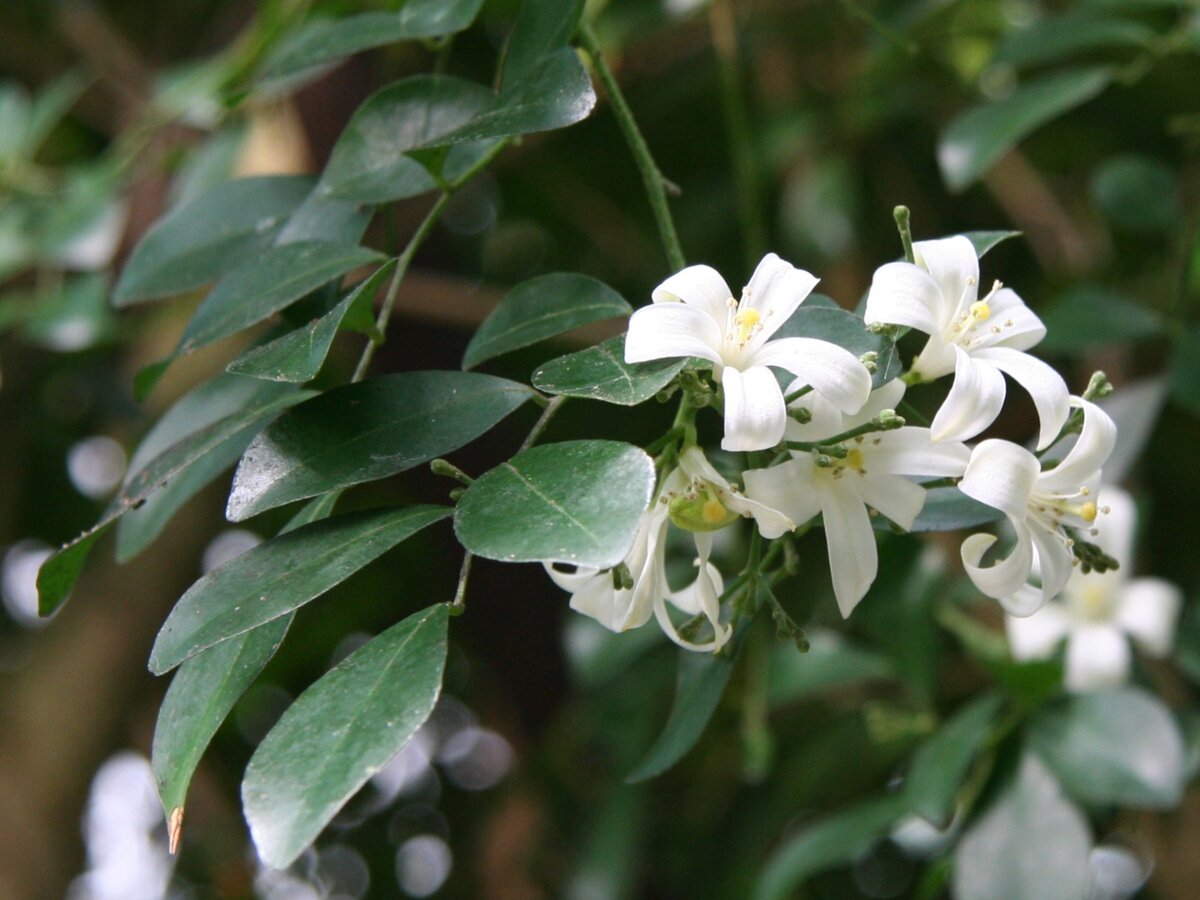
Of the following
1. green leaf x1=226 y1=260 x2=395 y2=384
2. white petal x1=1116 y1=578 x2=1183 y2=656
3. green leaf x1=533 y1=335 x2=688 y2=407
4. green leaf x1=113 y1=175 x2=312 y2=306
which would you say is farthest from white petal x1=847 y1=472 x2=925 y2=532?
white petal x1=1116 y1=578 x2=1183 y2=656

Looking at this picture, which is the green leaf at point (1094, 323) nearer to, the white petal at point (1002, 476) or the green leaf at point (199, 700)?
the white petal at point (1002, 476)

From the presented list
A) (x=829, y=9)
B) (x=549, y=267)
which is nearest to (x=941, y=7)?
(x=829, y=9)

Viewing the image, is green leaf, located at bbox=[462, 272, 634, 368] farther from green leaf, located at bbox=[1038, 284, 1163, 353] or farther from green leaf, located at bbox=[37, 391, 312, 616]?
green leaf, located at bbox=[1038, 284, 1163, 353]

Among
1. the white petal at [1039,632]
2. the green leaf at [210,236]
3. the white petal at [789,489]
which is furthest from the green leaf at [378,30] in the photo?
the white petal at [1039,632]

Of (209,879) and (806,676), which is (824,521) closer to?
(806,676)

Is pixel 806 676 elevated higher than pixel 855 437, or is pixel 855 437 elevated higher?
pixel 855 437

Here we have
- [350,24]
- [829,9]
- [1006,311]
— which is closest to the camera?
[1006,311]

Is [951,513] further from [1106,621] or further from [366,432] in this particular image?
[1106,621]
